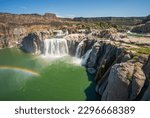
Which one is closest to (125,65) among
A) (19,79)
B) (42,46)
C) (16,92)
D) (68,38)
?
(16,92)

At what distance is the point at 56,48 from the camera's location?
191ft

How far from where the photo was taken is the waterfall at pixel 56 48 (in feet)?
188

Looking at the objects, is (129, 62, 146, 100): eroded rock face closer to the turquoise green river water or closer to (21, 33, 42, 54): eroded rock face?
the turquoise green river water

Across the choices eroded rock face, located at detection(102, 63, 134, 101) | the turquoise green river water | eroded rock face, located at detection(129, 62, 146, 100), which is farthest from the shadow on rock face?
eroded rock face, located at detection(129, 62, 146, 100)

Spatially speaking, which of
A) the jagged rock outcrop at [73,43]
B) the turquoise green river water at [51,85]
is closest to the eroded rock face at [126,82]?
the turquoise green river water at [51,85]

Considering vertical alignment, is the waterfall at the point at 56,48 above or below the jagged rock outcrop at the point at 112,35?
below

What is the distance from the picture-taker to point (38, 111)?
9.78 meters

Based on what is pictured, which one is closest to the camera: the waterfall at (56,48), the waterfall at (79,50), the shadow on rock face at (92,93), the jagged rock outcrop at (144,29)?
the shadow on rock face at (92,93)

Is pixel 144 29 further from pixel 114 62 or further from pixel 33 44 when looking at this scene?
pixel 114 62

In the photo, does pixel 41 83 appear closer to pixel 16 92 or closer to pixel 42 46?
pixel 16 92

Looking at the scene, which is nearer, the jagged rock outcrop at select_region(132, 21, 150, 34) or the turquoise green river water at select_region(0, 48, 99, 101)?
the turquoise green river water at select_region(0, 48, 99, 101)

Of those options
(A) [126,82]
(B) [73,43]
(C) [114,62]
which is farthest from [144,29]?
(A) [126,82]

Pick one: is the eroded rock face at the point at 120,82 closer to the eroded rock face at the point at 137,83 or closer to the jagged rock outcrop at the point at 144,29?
the eroded rock face at the point at 137,83

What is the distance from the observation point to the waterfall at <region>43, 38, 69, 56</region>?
5716cm
